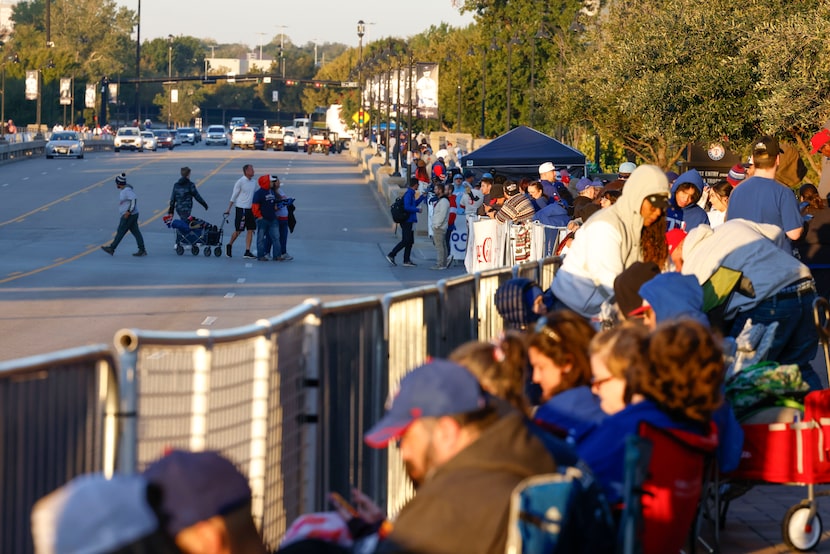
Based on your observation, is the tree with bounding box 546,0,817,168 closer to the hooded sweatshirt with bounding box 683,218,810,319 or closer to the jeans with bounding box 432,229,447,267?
the jeans with bounding box 432,229,447,267

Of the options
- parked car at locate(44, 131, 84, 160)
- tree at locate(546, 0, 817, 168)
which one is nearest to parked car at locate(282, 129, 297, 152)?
parked car at locate(44, 131, 84, 160)

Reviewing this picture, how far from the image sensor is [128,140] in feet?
313

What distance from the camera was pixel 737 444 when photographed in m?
6.56

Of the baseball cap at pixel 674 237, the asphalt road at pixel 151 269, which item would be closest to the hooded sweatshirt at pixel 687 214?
the baseball cap at pixel 674 237

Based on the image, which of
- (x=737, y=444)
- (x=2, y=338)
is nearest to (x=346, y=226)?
(x=2, y=338)

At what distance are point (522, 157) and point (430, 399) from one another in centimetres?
2820

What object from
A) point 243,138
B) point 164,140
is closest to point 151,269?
point 164,140

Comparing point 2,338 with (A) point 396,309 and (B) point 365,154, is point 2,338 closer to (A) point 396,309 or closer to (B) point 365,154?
(A) point 396,309

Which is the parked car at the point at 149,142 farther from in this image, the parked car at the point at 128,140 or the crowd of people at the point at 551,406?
the crowd of people at the point at 551,406

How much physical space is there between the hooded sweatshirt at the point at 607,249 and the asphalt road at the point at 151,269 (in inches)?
347

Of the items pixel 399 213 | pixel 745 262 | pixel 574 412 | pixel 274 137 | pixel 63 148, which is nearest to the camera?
pixel 574 412

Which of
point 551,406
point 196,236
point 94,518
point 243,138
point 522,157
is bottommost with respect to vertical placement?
point 196,236

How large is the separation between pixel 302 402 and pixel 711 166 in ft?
78.7

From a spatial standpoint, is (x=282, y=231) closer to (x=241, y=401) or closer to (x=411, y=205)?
(x=411, y=205)
